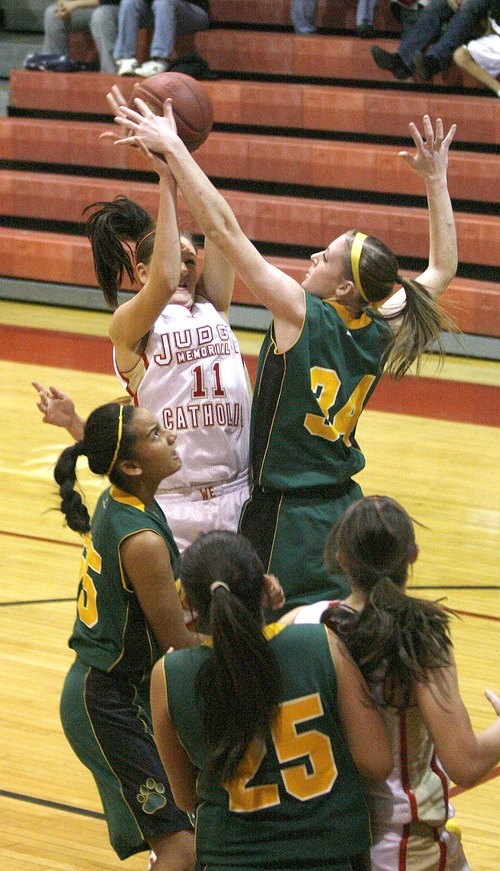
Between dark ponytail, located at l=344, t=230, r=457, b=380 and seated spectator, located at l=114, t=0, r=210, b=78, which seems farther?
seated spectator, located at l=114, t=0, r=210, b=78

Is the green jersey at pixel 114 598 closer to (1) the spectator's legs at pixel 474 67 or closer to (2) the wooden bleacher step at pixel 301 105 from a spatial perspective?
(2) the wooden bleacher step at pixel 301 105

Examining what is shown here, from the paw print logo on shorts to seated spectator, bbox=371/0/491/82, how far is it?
8.11 meters

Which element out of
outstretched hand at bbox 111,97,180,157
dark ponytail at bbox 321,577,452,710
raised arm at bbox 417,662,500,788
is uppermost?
outstretched hand at bbox 111,97,180,157

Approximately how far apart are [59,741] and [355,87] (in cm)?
825

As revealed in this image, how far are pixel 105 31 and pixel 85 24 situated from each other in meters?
0.58

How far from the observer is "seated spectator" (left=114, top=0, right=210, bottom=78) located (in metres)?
10.5

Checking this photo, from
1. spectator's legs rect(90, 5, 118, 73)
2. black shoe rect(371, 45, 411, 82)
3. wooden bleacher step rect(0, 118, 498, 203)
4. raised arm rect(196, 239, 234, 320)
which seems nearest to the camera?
raised arm rect(196, 239, 234, 320)

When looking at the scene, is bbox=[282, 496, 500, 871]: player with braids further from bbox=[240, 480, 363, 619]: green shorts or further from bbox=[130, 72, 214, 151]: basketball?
bbox=[130, 72, 214, 151]: basketball

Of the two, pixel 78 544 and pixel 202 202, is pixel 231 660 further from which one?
pixel 78 544

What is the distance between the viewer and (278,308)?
111 inches

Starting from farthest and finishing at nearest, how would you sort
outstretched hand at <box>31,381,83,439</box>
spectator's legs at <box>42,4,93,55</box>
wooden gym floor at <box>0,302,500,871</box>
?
spectator's legs at <box>42,4,93,55</box> → wooden gym floor at <box>0,302,500,871</box> → outstretched hand at <box>31,381,83,439</box>

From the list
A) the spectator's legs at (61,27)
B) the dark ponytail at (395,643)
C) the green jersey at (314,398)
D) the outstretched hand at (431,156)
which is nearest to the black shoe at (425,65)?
the spectator's legs at (61,27)

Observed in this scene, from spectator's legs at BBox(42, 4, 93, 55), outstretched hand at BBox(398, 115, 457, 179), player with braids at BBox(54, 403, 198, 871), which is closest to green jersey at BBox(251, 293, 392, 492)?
player with braids at BBox(54, 403, 198, 871)

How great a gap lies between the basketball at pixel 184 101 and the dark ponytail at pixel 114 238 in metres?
0.33
